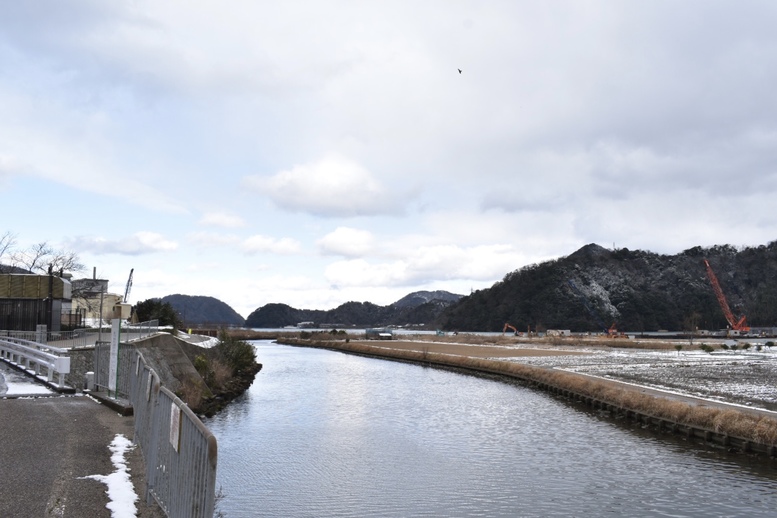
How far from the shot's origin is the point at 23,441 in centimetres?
1326

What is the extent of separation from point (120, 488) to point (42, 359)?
1635 cm

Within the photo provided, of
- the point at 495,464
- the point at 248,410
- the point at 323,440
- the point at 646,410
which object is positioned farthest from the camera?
the point at 248,410

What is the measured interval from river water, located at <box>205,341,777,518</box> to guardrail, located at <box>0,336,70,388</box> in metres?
5.95

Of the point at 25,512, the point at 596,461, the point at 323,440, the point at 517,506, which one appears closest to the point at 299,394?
the point at 323,440

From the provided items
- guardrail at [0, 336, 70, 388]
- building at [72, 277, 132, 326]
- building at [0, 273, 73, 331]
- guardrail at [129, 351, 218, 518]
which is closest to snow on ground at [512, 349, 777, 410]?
guardrail at [129, 351, 218, 518]

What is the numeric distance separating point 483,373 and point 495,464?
4078 cm

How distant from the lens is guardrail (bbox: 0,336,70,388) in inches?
861

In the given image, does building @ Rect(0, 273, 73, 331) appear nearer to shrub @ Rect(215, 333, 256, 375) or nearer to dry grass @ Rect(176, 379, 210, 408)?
shrub @ Rect(215, 333, 256, 375)

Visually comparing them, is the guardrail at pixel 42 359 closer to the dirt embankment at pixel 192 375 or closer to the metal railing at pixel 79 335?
the metal railing at pixel 79 335

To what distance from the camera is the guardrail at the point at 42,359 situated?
21859 mm

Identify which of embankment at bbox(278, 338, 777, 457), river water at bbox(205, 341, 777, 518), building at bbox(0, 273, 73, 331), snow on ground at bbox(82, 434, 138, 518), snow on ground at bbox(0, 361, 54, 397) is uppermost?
building at bbox(0, 273, 73, 331)

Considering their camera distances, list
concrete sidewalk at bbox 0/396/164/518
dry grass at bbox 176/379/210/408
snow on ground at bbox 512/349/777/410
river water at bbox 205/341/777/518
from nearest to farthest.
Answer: concrete sidewalk at bbox 0/396/164/518 < river water at bbox 205/341/777/518 < dry grass at bbox 176/379/210/408 < snow on ground at bbox 512/349/777/410

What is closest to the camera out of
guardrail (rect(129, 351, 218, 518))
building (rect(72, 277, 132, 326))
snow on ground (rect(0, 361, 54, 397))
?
guardrail (rect(129, 351, 218, 518))

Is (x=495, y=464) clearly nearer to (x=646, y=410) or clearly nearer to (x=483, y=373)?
(x=646, y=410)
